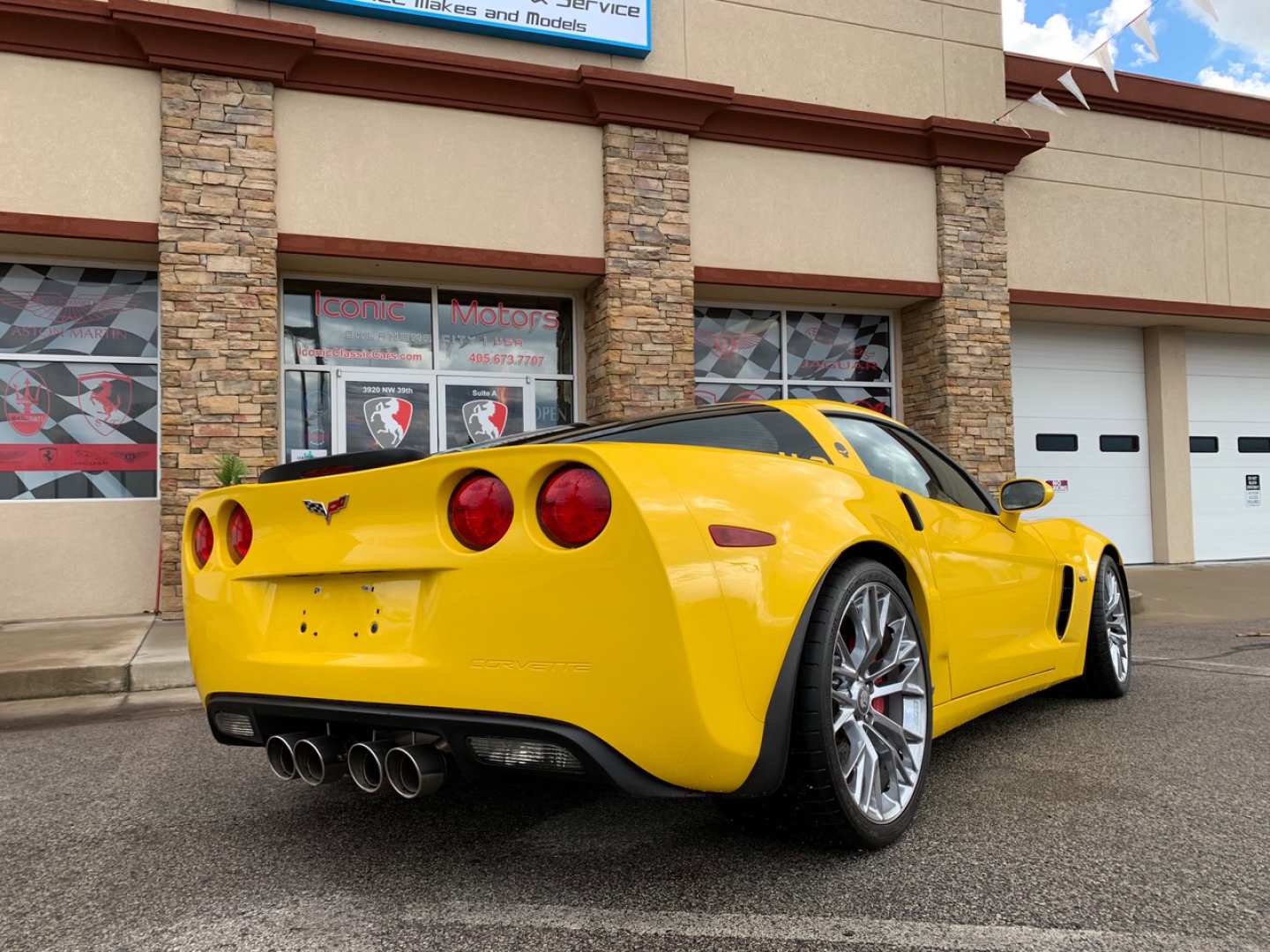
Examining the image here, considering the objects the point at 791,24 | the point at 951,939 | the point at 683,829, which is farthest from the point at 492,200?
the point at 951,939

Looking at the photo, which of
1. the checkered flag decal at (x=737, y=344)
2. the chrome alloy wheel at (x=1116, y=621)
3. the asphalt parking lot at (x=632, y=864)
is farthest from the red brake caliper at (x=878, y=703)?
the checkered flag decal at (x=737, y=344)

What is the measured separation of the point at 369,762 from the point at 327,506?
2.27ft

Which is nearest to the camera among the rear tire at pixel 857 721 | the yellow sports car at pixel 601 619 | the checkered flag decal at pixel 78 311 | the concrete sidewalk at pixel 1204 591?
the yellow sports car at pixel 601 619

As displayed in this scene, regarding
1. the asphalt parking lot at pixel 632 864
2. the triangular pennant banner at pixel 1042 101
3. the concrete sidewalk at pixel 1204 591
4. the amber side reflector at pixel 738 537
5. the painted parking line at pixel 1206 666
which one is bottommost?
the concrete sidewalk at pixel 1204 591

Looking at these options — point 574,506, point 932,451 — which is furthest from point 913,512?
point 574,506

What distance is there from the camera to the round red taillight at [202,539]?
307 centimetres

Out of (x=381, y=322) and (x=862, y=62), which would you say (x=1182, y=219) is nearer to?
(x=862, y=62)

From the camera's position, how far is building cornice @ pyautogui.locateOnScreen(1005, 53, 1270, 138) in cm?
1209

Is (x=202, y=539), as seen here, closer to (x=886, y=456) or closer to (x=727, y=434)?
(x=727, y=434)

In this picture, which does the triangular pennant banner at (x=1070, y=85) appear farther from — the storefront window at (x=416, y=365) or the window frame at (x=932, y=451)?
the window frame at (x=932, y=451)

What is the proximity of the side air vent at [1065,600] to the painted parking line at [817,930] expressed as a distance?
2.20 m

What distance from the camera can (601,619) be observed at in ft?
7.38

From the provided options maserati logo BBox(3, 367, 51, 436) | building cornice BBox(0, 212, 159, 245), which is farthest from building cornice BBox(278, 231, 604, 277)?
maserati logo BBox(3, 367, 51, 436)

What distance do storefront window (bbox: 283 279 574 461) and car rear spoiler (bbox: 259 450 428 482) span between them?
6358 millimetres
